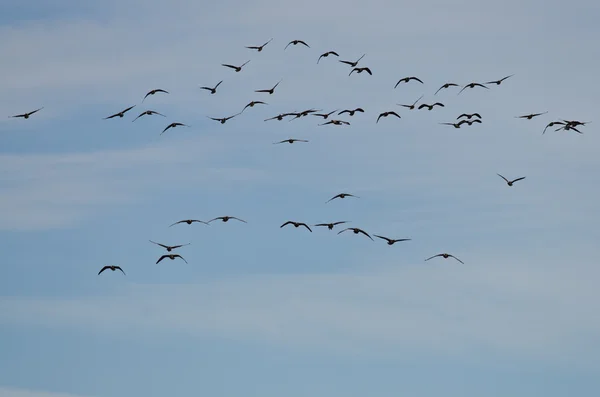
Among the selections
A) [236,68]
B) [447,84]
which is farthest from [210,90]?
[447,84]

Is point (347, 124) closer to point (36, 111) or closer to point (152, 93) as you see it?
point (152, 93)

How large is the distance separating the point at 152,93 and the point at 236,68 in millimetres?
10884

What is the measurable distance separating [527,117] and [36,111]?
61786mm

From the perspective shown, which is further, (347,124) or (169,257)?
(347,124)

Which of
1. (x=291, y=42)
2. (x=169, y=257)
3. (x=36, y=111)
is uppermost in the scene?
(x=291, y=42)

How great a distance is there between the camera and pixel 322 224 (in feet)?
452

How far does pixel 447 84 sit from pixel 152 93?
38.2 m

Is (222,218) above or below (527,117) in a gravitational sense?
below

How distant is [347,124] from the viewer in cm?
14950

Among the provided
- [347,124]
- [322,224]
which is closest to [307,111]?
[347,124]

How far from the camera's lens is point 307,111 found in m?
148

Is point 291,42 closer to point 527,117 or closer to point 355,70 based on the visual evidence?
point 355,70

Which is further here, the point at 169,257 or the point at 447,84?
the point at 447,84

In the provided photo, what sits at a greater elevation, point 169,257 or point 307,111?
point 307,111
